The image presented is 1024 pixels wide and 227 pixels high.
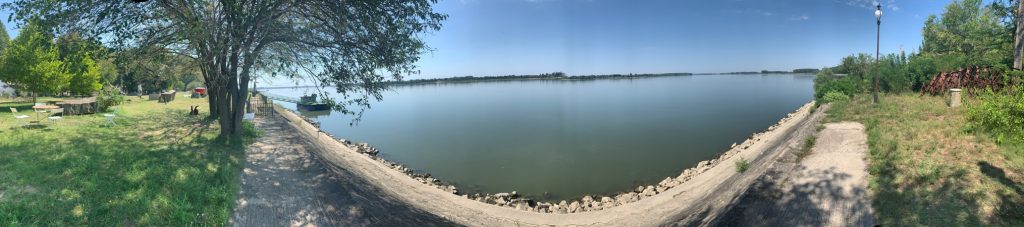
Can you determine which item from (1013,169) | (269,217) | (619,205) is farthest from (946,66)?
(269,217)

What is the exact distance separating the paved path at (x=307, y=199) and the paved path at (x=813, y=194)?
6502 mm

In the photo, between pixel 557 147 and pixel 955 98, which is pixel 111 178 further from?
pixel 955 98

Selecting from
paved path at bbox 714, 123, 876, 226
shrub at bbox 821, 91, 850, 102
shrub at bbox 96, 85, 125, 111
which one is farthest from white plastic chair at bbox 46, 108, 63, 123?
shrub at bbox 821, 91, 850, 102

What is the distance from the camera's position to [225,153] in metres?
11.9

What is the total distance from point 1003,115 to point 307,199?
11.7 meters

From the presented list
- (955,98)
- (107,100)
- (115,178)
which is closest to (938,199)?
(955,98)

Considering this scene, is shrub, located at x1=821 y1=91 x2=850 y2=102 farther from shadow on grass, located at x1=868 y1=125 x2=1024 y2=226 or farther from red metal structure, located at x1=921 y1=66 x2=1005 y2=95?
shadow on grass, located at x1=868 y1=125 x2=1024 y2=226

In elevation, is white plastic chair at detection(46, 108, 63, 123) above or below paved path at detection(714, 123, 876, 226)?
above

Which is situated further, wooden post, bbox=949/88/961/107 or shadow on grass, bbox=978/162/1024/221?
wooden post, bbox=949/88/961/107

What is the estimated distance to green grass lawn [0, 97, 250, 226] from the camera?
6570 millimetres

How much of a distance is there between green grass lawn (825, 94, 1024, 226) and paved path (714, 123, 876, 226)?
0.90ft

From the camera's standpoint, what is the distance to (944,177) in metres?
7.52

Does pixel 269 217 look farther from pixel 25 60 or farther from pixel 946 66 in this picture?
pixel 946 66

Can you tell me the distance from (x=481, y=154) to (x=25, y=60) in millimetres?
22248
